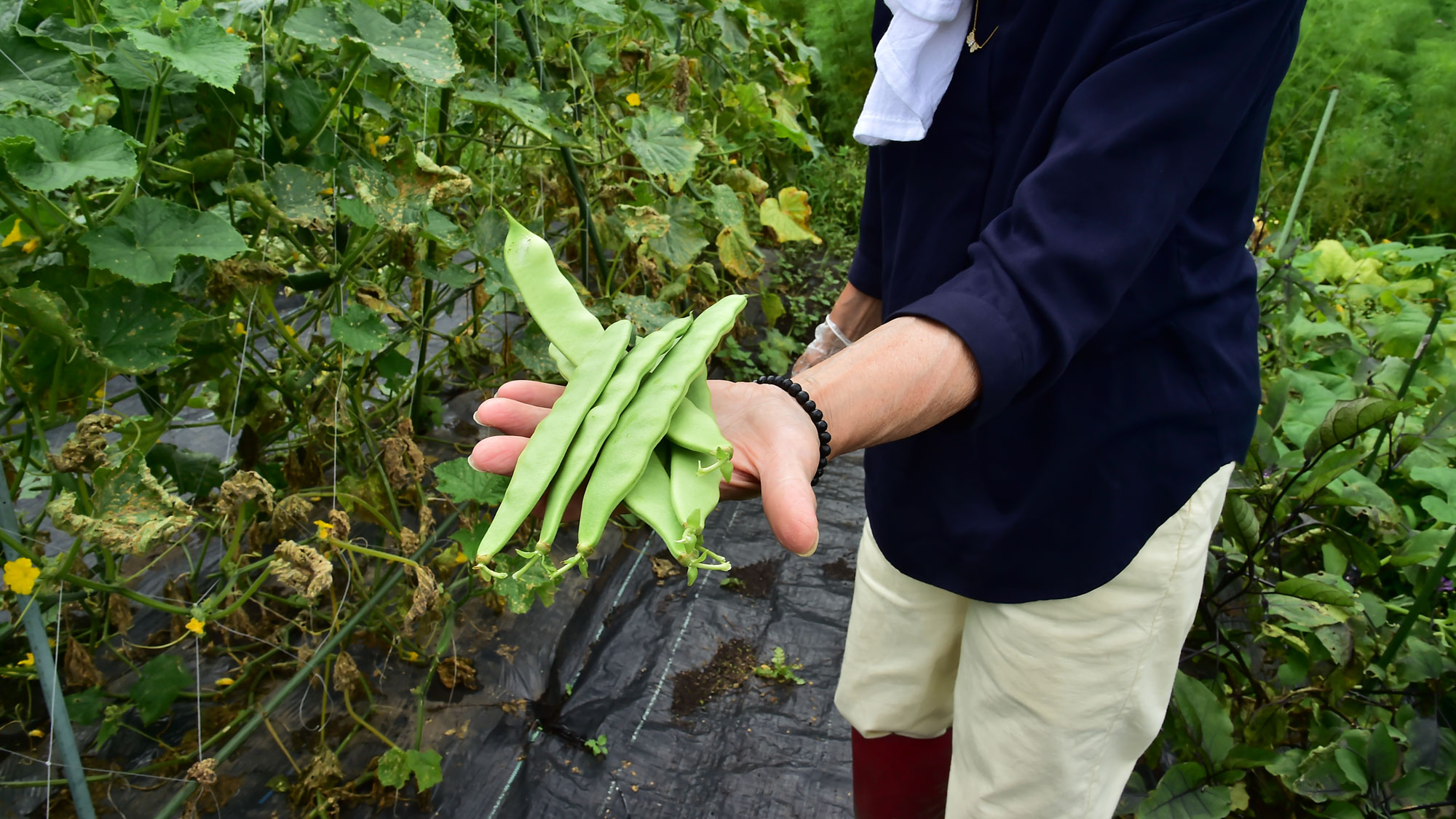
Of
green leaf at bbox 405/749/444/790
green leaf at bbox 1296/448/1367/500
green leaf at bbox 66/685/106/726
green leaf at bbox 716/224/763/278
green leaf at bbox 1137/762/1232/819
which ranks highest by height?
green leaf at bbox 1296/448/1367/500

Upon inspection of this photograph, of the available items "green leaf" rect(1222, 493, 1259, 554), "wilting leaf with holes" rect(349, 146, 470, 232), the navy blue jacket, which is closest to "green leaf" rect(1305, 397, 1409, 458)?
"green leaf" rect(1222, 493, 1259, 554)

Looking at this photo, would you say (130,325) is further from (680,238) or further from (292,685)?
(680,238)

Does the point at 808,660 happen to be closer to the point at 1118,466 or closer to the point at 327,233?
the point at 1118,466

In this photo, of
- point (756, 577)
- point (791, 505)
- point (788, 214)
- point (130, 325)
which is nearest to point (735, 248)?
point (788, 214)

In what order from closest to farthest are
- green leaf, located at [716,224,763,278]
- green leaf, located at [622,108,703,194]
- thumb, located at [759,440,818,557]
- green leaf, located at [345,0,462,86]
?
thumb, located at [759,440,818,557], green leaf, located at [345,0,462,86], green leaf, located at [622,108,703,194], green leaf, located at [716,224,763,278]

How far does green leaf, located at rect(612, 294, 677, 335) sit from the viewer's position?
2.03 metres

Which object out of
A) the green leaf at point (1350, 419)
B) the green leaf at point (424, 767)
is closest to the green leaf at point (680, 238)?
the green leaf at point (424, 767)

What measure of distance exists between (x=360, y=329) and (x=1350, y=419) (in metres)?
1.92

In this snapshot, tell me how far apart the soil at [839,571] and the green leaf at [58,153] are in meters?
2.01

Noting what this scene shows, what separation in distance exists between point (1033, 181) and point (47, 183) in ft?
3.73

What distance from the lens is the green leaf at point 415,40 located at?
1336 mm

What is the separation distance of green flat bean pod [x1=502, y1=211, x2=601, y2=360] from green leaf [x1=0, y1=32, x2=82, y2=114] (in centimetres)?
59

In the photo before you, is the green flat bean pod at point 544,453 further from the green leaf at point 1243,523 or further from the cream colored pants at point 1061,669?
the green leaf at point 1243,523

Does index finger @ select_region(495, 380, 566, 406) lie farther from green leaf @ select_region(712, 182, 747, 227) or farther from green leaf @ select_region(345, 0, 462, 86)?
green leaf @ select_region(712, 182, 747, 227)
